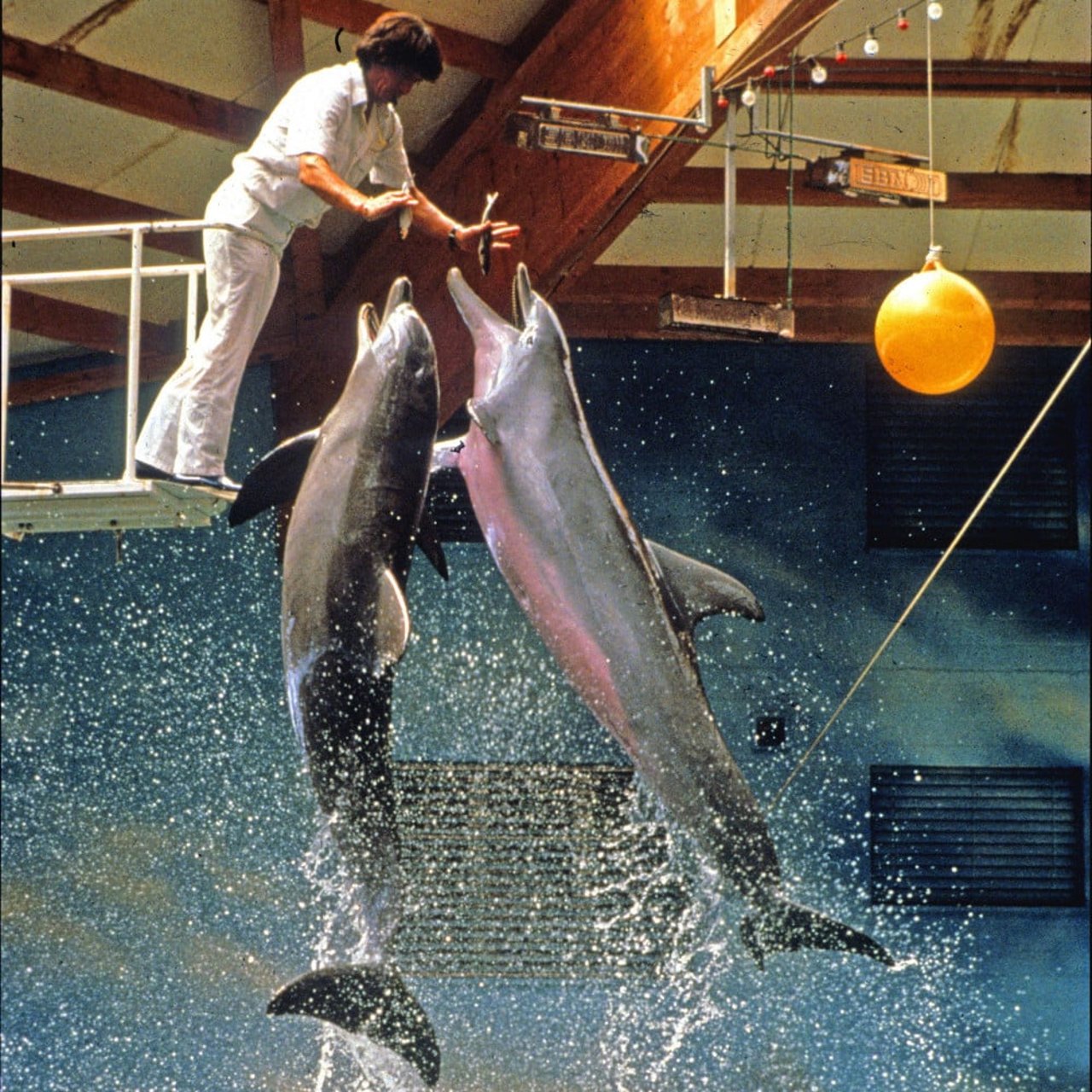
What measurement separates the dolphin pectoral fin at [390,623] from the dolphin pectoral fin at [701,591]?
37.5 inches

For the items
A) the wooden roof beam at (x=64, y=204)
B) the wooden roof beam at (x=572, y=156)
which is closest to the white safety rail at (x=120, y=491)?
the wooden roof beam at (x=572, y=156)

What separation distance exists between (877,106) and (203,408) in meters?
3.39

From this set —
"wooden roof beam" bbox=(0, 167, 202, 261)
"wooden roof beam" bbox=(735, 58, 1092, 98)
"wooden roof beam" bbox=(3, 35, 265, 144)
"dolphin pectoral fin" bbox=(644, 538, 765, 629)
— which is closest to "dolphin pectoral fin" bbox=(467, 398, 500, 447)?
"dolphin pectoral fin" bbox=(644, 538, 765, 629)

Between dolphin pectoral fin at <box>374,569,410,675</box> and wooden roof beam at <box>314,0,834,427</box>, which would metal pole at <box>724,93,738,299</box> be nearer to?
wooden roof beam at <box>314,0,834,427</box>

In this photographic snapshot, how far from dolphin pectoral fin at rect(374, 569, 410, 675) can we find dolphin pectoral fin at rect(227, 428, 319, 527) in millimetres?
545

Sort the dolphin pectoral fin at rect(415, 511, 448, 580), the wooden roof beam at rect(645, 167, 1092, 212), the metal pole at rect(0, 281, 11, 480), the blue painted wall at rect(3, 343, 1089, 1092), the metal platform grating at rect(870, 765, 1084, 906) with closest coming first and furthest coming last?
the metal pole at rect(0, 281, 11, 480) < the dolphin pectoral fin at rect(415, 511, 448, 580) < the wooden roof beam at rect(645, 167, 1092, 212) < the blue painted wall at rect(3, 343, 1089, 1092) < the metal platform grating at rect(870, 765, 1084, 906)

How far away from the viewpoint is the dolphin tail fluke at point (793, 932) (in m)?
5.53

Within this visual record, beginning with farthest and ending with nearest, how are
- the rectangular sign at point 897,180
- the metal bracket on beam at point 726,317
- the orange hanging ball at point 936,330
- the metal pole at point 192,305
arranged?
1. the rectangular sign at point 897,180
2. the metal bracket on beam at point 726,317
3. the orange hanging ball at point 936,330
4. the metal pole at point 192,305

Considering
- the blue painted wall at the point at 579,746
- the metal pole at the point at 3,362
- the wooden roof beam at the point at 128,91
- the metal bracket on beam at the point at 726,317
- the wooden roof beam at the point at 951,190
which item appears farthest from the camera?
the blue painted wall at the point at 579,746

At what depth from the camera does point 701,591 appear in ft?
19.1

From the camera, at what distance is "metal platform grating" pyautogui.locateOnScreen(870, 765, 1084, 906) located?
28.7 feet

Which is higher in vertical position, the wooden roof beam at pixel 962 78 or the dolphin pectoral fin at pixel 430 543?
the wooden roof beam at pixel 962 78

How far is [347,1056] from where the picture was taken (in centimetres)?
832

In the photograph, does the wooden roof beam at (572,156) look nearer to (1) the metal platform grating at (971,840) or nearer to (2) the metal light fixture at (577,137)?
(2) the metal light fixture at (577,137)
